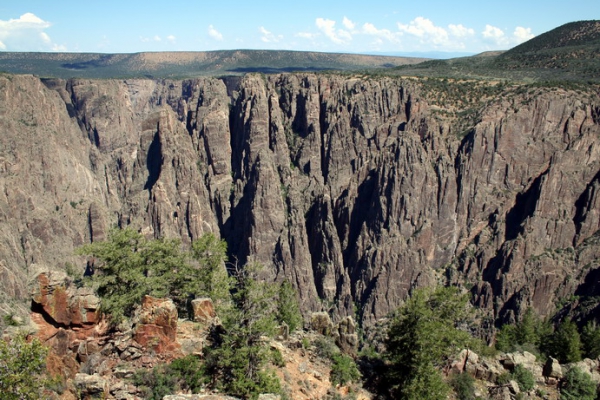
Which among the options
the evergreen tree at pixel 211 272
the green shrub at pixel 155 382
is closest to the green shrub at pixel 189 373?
the green shrub at pixel 155 382

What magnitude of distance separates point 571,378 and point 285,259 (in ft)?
242

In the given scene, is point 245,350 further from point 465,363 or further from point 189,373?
point 465,363

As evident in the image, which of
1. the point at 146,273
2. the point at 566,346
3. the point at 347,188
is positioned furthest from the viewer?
the point at 347,188

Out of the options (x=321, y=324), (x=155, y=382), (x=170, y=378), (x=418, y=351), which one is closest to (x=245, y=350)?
(x=170, y=378)

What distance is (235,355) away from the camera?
72.7ft

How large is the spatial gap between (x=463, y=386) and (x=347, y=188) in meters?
79.2

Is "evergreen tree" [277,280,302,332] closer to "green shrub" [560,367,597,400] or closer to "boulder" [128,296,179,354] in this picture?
"boulder" [128,296,179,354]

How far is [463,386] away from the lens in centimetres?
3006

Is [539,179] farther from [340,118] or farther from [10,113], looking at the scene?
[10,113]

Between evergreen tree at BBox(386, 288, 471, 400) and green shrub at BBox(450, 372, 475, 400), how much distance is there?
1.32 meters

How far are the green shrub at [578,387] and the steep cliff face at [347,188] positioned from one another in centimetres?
5773

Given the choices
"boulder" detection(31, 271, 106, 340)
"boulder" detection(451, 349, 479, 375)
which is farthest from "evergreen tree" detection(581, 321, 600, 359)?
"boulder" detection(31, 271, 106, 340)

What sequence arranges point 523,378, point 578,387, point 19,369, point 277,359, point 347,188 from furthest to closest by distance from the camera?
point 347,188 < point 523,378 < point 578,387 < point 277,359 < point 19,369

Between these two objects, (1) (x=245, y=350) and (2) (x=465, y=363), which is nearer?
(1) (x=245, y=350)
